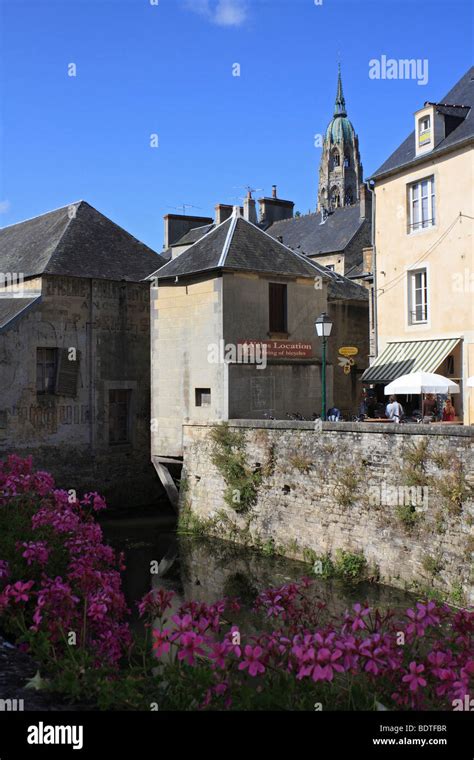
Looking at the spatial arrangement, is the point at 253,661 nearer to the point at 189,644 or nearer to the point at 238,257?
the point at 189,644

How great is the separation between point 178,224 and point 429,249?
71.5 ft

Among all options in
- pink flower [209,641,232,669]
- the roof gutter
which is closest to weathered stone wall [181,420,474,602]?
the roof gutter

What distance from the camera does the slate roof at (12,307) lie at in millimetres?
19759

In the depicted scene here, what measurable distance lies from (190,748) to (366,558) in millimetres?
10029

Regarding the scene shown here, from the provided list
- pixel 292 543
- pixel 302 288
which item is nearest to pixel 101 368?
pixel 302 288

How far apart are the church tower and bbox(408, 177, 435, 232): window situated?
2061 inches

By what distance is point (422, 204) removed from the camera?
59.6ft

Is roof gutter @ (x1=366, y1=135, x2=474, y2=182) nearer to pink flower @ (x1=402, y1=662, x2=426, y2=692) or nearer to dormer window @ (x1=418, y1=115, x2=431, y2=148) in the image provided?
dormer window @ (x1=418, y1=115, x2=431, y2=148)

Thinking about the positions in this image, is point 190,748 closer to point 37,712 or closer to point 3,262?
point 37,712

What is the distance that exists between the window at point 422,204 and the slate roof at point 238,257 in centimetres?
303

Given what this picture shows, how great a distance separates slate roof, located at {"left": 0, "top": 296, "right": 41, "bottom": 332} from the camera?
1976cm

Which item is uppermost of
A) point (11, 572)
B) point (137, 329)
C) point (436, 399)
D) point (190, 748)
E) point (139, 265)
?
point (139, 265)

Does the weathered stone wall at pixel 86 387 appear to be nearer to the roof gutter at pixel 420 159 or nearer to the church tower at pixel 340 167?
the roof gutter at pixel 420 159

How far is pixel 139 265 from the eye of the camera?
2302 cm
